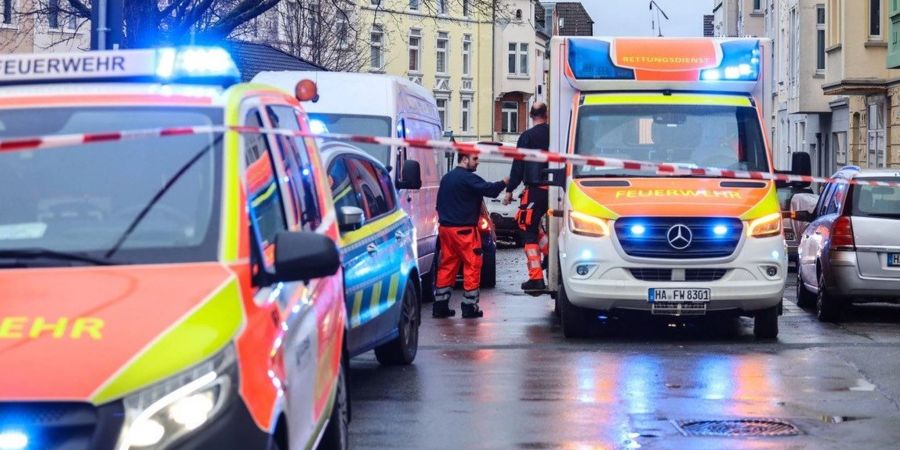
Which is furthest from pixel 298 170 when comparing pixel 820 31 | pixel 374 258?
pixel 820 31

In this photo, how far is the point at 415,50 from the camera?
276ft

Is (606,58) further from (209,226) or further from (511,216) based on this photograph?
(511,216)

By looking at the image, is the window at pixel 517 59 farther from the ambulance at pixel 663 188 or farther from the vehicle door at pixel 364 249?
the vehicle door at pixel 364 249

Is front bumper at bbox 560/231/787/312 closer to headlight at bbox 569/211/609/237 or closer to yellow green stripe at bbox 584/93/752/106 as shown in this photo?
headlight at bbox 569/211/609/237

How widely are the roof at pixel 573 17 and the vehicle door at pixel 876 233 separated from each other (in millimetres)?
101881

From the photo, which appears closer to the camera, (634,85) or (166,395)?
Result: (166,395)

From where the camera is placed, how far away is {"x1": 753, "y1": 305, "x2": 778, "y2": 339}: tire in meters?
14.9

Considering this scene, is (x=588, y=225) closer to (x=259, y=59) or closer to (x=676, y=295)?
(x=676, y=295)

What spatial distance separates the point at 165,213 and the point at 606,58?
10810 mm

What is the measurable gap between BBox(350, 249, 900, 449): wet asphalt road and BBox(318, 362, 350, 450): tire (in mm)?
1531

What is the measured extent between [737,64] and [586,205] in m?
2.35

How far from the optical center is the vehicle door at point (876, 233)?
1677 cm

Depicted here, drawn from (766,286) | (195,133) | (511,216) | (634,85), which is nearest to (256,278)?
(195,133)

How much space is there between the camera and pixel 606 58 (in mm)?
16141
